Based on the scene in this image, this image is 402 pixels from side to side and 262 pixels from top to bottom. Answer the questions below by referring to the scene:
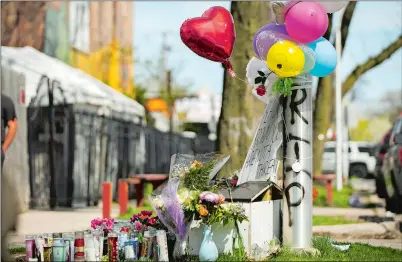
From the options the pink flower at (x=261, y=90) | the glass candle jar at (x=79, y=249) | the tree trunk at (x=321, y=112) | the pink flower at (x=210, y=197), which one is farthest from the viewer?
the tree trunk at (x=321, y=112)

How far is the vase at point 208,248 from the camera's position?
297 inches

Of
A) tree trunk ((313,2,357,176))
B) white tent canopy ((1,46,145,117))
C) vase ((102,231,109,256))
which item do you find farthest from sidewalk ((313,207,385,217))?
vase ((102,231,109,256))

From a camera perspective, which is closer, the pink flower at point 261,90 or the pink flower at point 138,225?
the pink flower at point 138,225

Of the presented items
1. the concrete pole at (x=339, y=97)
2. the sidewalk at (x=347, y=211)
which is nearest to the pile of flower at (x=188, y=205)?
the sidewalk at (x=347, y=211)

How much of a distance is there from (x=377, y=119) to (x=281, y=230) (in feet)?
290

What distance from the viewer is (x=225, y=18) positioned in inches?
322

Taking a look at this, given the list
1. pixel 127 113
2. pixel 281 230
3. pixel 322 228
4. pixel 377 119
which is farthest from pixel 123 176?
pixel 377 119

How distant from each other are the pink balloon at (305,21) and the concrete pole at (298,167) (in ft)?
1.81

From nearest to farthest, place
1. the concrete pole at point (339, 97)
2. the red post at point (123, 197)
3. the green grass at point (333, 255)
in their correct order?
the green grass at point (333, 255)
the red post at point (123, 197)
the concrete pole at point (339, 97)

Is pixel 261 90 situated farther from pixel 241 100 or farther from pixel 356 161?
pixel 356 161

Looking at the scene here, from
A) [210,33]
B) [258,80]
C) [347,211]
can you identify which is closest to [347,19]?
[347,211]

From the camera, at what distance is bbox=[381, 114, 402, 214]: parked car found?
1468 cm

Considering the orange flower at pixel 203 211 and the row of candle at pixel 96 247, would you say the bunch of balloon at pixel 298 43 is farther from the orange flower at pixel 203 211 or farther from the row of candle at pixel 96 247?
the row of candle at pixel 96 247

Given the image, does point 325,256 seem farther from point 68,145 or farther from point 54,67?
point 54,67
